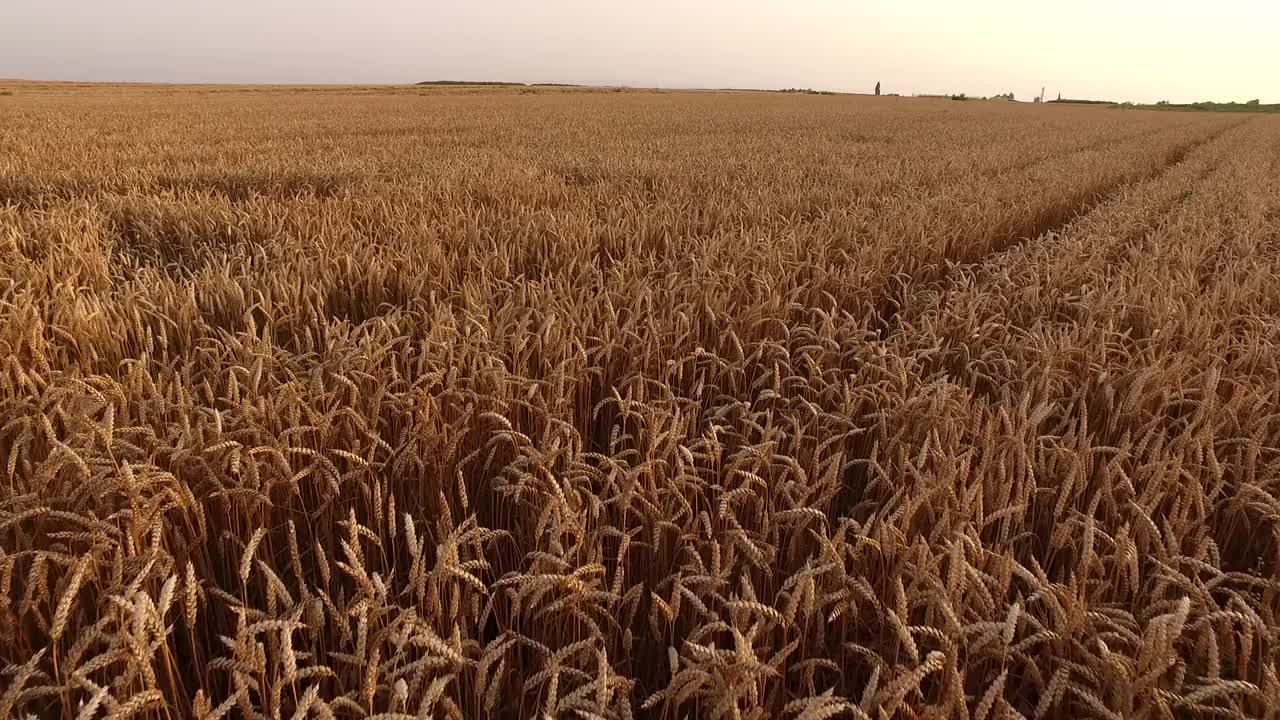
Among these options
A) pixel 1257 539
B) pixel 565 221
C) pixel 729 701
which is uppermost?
pixel 565 221

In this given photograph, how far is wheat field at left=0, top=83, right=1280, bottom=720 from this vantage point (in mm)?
1072

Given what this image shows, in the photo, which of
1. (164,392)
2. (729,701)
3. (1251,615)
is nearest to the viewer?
(729,701)

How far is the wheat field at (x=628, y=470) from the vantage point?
1072mm

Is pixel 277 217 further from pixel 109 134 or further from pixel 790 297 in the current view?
pixel 109 134

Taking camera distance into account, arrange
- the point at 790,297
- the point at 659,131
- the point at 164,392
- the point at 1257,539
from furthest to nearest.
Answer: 1. the point at 659,131
2. the point at 790,297
3. the point at 164,392
4. the point at 1257,539

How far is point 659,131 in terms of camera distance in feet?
48.8

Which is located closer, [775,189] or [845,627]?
[845,627]

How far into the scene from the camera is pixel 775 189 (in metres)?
6.38

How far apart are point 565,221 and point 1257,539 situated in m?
3.42

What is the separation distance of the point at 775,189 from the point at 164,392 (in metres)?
5.32

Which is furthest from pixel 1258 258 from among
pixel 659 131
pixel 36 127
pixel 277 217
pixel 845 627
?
pixel 36 127

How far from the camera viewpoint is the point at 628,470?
1.57 metres

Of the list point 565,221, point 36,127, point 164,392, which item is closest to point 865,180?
point 565,221

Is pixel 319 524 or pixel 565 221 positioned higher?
pixel 565 221
